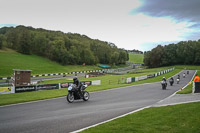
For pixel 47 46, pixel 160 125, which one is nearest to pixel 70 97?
pixel 160 125

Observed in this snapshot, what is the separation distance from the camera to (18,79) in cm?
2892

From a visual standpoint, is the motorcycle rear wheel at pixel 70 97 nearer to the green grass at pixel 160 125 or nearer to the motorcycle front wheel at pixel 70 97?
the motorcycle front wheel at pixel 70 97

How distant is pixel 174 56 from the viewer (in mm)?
Answer: 115750

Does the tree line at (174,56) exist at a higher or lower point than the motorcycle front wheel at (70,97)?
higher

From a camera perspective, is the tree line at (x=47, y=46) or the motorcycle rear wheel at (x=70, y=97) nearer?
the motorcycle rear wheel at (x=70, y=97)

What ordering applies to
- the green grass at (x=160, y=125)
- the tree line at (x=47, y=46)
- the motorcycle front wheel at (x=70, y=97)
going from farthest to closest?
the tree line at (x=47, y=46) < the motorcycle front wheel at (x=70, y=97) < the green grass at (x=160, y=125)

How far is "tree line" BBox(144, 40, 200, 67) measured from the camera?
110500 millimetres

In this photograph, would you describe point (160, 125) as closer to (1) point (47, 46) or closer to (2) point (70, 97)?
(2) point (70, 97)

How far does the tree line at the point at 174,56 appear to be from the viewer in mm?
110500

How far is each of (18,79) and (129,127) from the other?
26276mm

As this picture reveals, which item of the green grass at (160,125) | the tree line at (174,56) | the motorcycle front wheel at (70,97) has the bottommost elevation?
the motorcycle front wheel at (70,97)

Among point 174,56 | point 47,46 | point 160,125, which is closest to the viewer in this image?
point 160,125

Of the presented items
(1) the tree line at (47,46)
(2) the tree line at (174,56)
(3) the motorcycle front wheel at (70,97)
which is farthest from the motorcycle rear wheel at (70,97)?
(2) the tree line at (174,56)

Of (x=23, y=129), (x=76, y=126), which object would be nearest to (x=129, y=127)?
(x=76, y=126)
